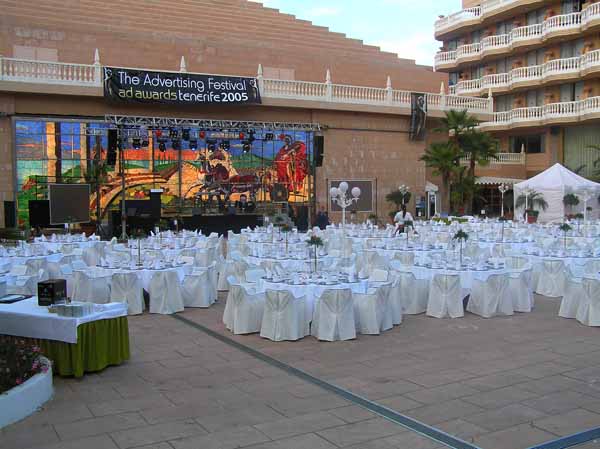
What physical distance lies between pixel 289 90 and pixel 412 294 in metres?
17.4

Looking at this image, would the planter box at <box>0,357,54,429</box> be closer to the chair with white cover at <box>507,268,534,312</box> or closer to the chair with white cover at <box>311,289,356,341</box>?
A: the chair with white cover at <box>311,289,356,341</box>

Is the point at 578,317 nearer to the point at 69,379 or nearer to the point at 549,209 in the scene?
the point at 69,379

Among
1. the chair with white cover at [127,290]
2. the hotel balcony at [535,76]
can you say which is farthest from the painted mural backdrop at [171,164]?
the hotel balcony at [535,76]

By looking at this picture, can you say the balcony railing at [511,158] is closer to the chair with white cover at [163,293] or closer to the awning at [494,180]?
the awning at [494,180]

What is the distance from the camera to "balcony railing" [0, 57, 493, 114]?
21.4 meters

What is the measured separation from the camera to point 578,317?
9266mm

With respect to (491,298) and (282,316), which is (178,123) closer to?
(491,298)

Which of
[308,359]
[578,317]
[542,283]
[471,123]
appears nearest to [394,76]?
[471,123]

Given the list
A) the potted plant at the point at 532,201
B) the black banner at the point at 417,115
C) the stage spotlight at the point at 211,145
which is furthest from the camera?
the black banner at the point at 417,115

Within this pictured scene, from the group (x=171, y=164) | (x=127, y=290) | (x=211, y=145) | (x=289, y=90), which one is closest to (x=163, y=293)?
(x=127, y=290)

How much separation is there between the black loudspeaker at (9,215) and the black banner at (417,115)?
683 inches

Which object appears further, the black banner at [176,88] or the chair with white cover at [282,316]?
the black banner at [176,88]

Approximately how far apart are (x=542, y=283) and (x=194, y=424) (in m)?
8.65

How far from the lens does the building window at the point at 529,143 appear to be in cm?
3672
